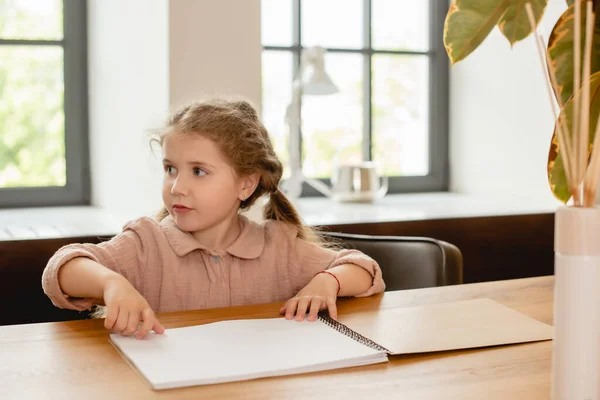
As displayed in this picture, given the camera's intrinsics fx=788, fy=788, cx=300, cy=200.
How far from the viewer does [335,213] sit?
237cm

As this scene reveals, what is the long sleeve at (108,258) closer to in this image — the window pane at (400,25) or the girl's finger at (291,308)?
the girl's finger at (291,308)

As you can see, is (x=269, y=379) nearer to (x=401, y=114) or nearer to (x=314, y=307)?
(x=314, y=307)

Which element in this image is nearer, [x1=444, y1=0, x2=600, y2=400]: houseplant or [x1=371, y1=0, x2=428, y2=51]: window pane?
[x1=444, y1=0, x2=600, y2=400]: houseplant

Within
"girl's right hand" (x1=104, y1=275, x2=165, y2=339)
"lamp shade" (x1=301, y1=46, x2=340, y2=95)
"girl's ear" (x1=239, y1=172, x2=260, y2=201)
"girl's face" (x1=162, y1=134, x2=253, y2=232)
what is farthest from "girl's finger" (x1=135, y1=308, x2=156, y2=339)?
"lamp shade" (x1=301, y1=46, x2=340, y2=95)

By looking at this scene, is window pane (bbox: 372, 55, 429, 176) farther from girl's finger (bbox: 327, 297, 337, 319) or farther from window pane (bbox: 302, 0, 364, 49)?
girl's finger (bbox: 327, 297, 337, 319)

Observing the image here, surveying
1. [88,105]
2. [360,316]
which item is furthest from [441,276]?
[88,105]

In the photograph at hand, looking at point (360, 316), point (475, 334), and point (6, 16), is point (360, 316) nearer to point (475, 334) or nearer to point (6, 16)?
point (475, 334)

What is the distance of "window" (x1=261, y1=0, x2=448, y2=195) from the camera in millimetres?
2852

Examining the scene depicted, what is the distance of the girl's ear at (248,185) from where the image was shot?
1604mm

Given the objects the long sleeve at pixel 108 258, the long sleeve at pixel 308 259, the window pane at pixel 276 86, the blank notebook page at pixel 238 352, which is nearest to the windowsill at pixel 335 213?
the window pane at pixel 276 86

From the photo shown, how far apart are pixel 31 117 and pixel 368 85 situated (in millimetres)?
1217

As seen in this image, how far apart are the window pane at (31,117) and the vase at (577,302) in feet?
7.08

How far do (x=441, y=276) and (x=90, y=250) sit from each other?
698 millimetres

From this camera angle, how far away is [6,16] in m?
2.52
